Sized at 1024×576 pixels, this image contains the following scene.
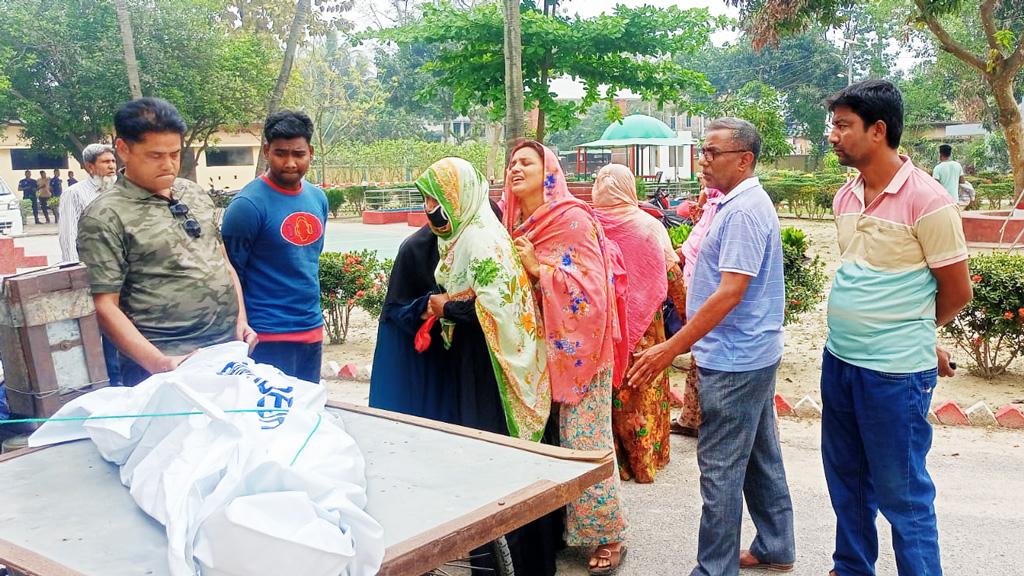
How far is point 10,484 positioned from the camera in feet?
6.93

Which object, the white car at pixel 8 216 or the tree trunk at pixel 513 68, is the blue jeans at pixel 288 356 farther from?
the white car at pixel 8 216

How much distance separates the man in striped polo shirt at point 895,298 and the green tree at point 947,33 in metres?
11.3

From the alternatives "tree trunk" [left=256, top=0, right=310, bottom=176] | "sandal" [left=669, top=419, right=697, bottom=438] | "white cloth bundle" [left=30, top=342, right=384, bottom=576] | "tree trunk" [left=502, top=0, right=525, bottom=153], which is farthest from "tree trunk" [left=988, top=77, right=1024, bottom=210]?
"white cloth bundle" [left=30, top=342, right=384, bottom=576]

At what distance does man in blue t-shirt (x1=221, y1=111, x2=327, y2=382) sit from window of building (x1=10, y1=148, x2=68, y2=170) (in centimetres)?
3376

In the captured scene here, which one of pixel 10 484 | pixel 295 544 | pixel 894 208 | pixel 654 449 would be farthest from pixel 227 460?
pixel 654 449

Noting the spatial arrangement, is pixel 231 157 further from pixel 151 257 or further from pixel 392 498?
pixel 392 498

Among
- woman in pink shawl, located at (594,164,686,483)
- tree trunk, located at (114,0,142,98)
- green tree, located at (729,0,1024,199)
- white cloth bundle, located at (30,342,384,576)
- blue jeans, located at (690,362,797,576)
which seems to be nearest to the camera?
white cloth bundle, located at (30,342,384,576)

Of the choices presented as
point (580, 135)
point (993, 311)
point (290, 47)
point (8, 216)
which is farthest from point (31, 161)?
point (580, 135)

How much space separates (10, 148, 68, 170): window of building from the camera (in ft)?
110

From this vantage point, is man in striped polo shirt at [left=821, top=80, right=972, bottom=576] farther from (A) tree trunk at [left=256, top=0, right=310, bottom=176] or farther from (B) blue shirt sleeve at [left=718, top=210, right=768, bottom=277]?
(A) tree trunk at [left=256, top=0, right=310, bottom=176]

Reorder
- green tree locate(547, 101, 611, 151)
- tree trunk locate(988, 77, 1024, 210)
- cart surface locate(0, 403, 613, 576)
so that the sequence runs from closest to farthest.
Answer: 1. cart surface locate(0, 403, 613, 576)
2. tree trunk locate(988, 77, 1024, 210)
3. green tree locate(547, 101, 611, 151)

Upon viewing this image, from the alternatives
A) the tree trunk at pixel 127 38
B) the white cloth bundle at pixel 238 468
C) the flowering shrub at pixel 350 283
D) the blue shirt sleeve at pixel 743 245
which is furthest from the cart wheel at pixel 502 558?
the tree trunk at pixel 127 38

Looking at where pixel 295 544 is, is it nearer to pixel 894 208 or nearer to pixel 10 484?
pixel 10 484

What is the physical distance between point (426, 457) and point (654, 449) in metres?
2.60
